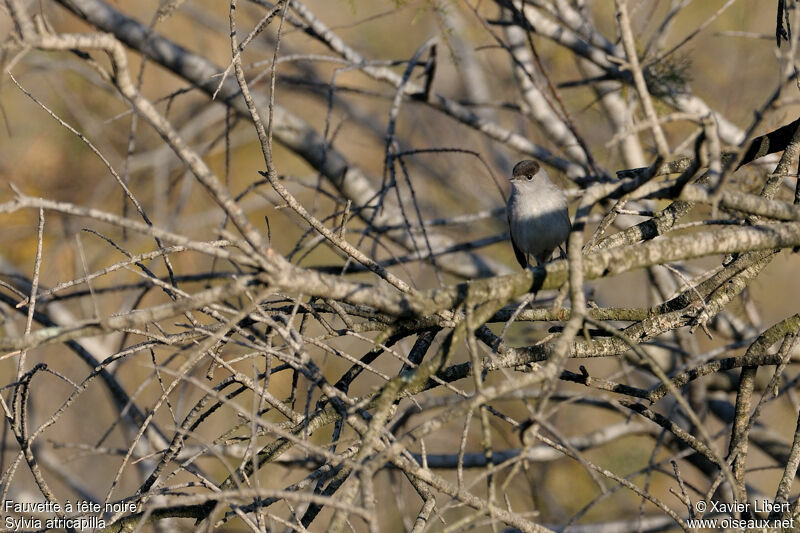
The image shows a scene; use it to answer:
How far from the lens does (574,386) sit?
8.88m

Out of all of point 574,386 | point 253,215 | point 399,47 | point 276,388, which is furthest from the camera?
point 399,47

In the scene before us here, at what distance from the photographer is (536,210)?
4.76 metres

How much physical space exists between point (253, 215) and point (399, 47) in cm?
350

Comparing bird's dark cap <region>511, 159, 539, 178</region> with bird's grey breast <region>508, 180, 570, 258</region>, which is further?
bird's dark cap <region>511, 159, 539, 178</region>

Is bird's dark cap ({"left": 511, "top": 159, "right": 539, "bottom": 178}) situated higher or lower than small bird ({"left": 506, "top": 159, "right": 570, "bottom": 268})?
higher

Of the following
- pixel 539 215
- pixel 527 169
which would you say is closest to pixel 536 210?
pixel 539 215

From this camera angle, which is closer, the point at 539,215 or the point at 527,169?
the point at 539,215

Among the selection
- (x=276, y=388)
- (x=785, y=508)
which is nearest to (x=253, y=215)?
(x=276, y=388)

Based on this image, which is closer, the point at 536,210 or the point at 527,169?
the point at 536,210

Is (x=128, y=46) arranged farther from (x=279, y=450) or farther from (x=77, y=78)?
(x=77, y=78)

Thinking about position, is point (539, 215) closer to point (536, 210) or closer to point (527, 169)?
point (536, 210)

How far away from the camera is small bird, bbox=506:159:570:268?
476 cm

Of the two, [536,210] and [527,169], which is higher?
[527,169]

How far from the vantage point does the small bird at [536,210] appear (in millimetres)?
4762
